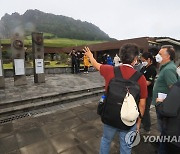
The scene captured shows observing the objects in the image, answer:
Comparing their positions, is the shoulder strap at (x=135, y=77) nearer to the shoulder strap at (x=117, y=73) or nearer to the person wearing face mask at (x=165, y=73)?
the shoulder strap at (x=117, y=73)

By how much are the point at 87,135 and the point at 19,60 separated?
5.69 m

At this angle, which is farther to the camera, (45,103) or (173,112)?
(45,103)

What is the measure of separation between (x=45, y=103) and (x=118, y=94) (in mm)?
4276

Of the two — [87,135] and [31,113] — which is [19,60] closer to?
[31,113]

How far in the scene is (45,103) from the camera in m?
5.66

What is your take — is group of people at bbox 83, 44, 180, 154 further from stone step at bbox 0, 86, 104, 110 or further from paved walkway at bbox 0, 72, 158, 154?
stone step at bbox 0, 86, 104, 110

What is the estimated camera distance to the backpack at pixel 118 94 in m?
1.90

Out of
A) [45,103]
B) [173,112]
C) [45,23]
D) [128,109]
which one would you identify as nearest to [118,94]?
[128,109]

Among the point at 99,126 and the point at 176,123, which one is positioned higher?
the point at 176,123

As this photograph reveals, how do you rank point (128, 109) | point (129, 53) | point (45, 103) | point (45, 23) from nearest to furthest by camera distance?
point (128, 109), point (129, 53), point (45, 103), point (45, 23)

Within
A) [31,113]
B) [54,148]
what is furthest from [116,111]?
[31,113]

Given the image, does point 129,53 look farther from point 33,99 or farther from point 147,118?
point 33,99

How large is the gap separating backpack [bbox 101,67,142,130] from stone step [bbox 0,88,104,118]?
4.01 metres

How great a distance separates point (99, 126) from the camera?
13.3 feet
